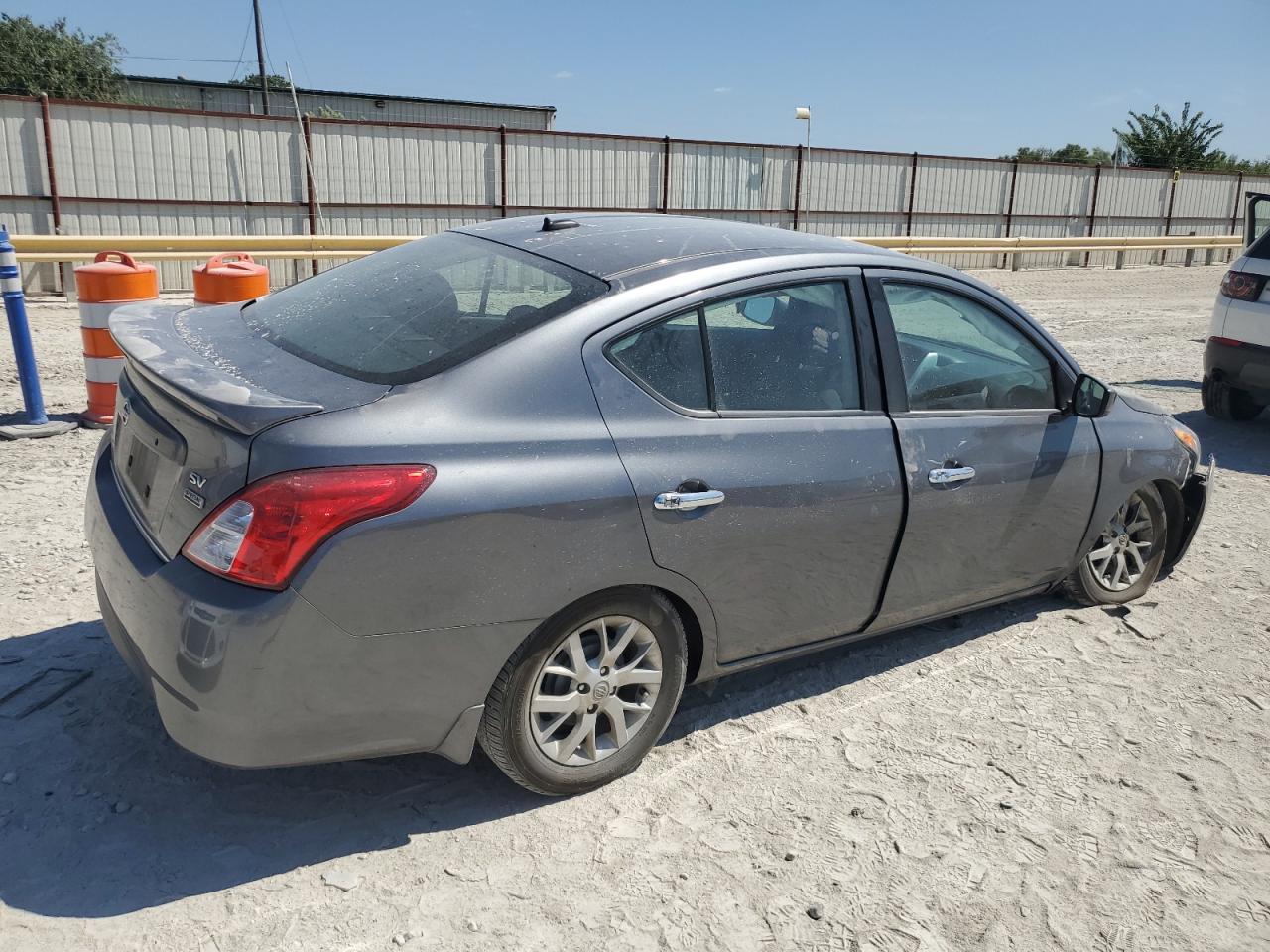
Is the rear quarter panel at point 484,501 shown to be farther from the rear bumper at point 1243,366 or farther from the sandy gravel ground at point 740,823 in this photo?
the rear bumper at point 1243,366

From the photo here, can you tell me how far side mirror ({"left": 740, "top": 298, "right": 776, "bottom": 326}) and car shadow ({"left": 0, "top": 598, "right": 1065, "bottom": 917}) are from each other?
1.39 metres

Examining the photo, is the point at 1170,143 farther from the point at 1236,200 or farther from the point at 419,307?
the point at 419,307

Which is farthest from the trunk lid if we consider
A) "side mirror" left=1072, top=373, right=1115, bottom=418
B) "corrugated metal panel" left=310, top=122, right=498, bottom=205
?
"corrugated metal panel" left=310, top=122, right=498, bottom=205

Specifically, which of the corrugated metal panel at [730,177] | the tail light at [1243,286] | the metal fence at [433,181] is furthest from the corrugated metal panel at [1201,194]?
the tail light at [1243,286]

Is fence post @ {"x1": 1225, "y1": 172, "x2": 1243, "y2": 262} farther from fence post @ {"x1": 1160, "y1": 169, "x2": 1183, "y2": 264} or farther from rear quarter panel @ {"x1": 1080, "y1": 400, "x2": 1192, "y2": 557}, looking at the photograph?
rear quarter panel @ {"x1": 1080, "y1": 400, "x2": 1192, "y2": 557}

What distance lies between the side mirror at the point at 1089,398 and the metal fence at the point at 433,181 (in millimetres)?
14316

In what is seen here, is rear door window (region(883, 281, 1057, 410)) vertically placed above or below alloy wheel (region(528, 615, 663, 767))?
above

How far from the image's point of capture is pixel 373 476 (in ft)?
8.30

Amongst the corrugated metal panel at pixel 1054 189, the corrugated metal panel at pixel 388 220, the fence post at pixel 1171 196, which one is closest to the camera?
the corrugated metal panel at pixel 388 220

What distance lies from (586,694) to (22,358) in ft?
17.3

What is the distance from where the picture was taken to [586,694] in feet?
9.89

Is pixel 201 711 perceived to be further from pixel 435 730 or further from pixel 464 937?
pixel 464 937

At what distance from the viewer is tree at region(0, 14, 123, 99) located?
1625 inches

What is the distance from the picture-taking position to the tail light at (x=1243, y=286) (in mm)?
7520
